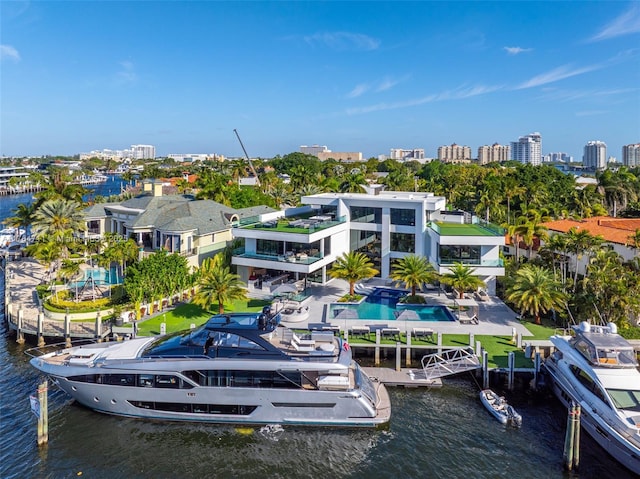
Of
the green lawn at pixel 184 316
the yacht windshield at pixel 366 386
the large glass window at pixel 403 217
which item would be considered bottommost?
the yacht windshield at pixel 366 386

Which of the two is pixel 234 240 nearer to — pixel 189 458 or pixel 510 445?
pixel 189 458

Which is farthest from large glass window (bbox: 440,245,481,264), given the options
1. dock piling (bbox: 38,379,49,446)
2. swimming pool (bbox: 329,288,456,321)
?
dock piling (bbox: 38,379,49,446)

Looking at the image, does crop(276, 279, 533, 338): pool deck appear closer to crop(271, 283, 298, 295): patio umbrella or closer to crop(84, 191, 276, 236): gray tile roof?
crop(271, 283, 298, 295): patio umbrella

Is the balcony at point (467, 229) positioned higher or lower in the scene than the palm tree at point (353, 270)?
higher

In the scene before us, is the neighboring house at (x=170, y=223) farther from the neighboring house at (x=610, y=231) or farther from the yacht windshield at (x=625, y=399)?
the yacht windshield at (x=625, y=399)

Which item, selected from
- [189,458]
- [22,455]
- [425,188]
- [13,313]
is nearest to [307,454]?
[189,458]

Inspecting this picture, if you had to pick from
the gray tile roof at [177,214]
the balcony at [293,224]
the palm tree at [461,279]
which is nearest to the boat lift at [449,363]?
the palm tree at [461,279]
